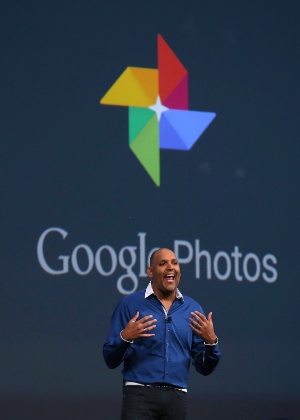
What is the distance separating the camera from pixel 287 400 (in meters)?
6.38

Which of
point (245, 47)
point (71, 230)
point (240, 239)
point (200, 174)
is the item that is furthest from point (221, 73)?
point (71, 230)

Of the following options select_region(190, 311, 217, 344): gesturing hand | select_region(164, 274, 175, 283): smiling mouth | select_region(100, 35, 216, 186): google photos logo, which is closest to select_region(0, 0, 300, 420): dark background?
select_region(100, 35, 216, 186): google photos logo

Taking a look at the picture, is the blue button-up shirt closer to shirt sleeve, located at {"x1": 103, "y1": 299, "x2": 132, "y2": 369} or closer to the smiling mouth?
shirt sleeve, located at {"x1": 103, "y1": 299, "x2": 132, "y2": 369}

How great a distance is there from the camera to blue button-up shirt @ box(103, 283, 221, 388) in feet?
13.3

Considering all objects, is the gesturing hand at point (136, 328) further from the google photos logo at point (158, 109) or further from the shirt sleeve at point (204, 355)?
the google photos logo at point (158, 109)

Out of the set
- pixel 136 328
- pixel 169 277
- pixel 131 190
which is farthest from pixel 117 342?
pixel 131 190

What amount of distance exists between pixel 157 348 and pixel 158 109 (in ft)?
7.87

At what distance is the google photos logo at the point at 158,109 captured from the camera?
6.05 m

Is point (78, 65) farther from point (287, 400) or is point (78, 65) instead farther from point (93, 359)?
point (287, 400)

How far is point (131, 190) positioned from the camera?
601cm

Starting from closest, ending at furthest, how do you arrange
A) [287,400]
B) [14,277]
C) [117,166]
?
[14,277] < [117,166] < [287,400]

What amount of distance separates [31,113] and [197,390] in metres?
2.03

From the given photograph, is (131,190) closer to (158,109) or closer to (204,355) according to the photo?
(158,109)

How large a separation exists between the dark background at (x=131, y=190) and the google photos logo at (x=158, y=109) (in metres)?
0.05
